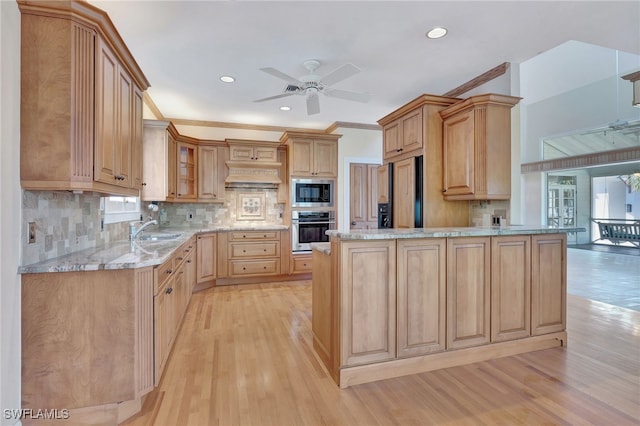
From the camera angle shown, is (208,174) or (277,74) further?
(208,174)

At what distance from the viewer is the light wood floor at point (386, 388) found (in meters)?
1.76

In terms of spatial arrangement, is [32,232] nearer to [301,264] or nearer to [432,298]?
[432,298]

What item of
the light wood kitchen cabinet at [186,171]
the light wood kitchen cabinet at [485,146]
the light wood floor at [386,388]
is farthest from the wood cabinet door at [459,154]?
the light wood kitchen cabinet at [186,171]

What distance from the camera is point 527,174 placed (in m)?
8.51

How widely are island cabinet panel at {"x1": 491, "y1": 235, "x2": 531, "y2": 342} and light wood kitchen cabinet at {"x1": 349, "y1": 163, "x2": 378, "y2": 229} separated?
338 centimetres

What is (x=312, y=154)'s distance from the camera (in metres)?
5.15

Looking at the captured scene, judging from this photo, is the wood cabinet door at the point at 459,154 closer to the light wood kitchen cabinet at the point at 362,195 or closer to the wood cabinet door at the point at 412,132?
the wood cabinet door at the point at 412,132

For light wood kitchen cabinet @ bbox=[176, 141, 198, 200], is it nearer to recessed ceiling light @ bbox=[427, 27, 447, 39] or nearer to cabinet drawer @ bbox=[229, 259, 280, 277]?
cabinet drawer @ bbox=[229, 259, 280, 277]

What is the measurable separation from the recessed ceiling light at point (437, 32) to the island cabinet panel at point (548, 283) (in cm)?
195

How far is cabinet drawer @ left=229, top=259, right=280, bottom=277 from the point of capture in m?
4.87

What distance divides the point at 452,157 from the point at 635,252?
8412mm

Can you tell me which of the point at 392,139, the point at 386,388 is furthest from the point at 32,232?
the point at 392,139

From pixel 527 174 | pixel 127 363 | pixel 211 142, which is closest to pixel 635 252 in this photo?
pixel 527 174

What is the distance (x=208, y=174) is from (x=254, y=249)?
1485 millimetres
